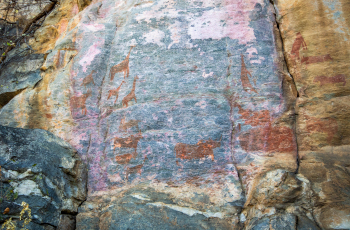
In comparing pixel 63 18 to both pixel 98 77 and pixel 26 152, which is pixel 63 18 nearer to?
pixel 98 77

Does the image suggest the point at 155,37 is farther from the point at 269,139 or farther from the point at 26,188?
the point at 26,188

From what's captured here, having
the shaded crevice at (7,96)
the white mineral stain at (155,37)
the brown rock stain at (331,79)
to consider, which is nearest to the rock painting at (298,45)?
the brown rock stain at (331,79)

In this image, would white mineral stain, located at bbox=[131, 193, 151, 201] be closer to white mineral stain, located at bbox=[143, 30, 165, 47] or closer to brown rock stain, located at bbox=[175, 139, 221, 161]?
brown rock stain, located at bbox=[175, 139, 221, 161]

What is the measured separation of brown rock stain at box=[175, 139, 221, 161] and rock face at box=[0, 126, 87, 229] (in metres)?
1.28

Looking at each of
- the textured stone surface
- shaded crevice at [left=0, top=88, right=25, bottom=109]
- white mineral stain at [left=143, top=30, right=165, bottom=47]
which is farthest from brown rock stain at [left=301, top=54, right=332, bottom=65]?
shaded crevice at [left=0, top=88, right=25, bottom=109]

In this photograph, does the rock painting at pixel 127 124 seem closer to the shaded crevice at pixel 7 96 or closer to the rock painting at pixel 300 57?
the shaded crevice at pixel 7 96

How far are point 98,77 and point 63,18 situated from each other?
186cm

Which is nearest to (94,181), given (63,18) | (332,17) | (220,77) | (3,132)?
(3,132)

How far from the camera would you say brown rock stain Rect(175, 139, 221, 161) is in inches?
145

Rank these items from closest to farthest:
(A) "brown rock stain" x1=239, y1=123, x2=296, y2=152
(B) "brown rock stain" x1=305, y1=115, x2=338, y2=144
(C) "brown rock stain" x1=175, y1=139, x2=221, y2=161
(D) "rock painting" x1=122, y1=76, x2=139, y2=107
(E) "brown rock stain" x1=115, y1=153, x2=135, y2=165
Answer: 1. (B) "brown rock stain" x1=305, y1=115, x2=338, y2=144
2. (A) "brown rock stain" x1=239, y1=123, x2=296, y2=152
3. (C) "brown rock stain" x1=175, y1=139, x2=221, y2=161
4. (E) "brown rock stain" x1=115, y1=153, x2=135, y2=165
5. (D) "rock painting" x1=122, y1=76, x2=139, y2=107

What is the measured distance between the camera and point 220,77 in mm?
4020

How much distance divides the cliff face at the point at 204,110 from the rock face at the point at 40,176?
0.20 m

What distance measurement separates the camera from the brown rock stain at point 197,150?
145 inches

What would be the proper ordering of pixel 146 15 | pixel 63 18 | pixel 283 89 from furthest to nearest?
1. pixel 63 18
2. pixel 146 15
3. pixel 283 89
